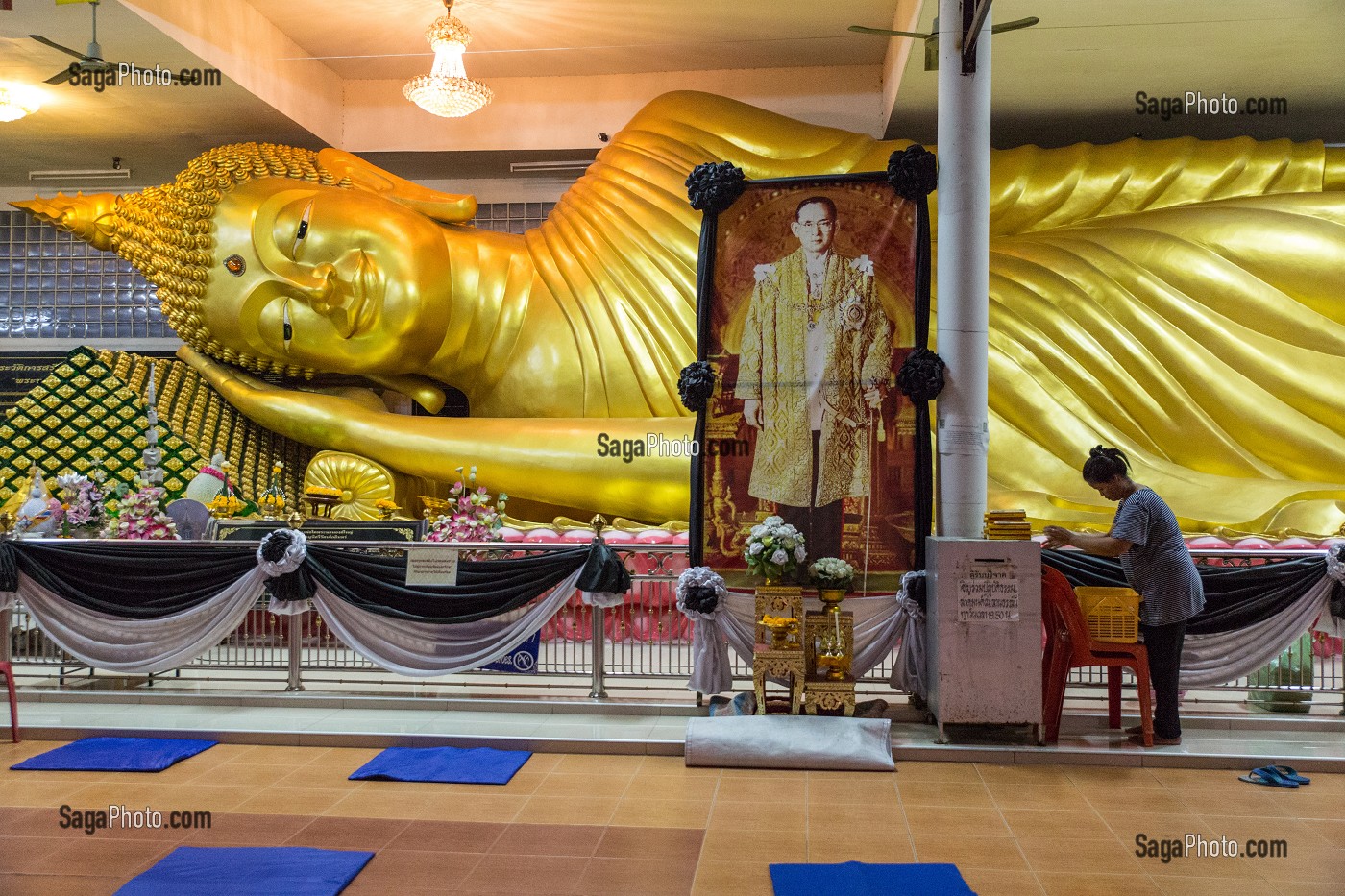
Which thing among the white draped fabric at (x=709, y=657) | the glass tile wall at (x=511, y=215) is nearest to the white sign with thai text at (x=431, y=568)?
the white draped fabric at (x=709, y=657)

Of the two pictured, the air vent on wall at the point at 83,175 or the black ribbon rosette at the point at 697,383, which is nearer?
the black ribbon rosette at the point at 697,383

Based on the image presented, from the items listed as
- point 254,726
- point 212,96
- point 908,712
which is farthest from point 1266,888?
point 212,96

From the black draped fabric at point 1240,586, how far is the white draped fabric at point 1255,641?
0.03 meters

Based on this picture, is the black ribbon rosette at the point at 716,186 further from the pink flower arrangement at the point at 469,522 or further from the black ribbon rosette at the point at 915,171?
the pink flower arrangement at the point at 469,522

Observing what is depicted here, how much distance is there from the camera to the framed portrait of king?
470cm

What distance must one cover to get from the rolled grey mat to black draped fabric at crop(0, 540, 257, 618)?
224 centimetres

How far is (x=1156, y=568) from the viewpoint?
13.5 feet

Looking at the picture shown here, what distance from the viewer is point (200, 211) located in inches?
298

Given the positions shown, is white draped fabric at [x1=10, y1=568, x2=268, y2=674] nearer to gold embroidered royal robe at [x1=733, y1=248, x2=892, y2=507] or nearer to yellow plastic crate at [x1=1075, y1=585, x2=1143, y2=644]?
gold embroidered royal robe at [x1=733, y1=248, x2=892, y2=507]

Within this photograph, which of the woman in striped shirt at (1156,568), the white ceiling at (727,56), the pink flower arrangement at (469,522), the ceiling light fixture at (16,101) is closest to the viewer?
the woman in striped shirt at (1156,568)

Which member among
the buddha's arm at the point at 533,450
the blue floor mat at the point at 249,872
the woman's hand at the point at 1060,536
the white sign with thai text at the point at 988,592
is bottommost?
the blue floor mat at the point at 249,872

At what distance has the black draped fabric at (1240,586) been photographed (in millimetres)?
4438

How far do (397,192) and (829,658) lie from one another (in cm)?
520

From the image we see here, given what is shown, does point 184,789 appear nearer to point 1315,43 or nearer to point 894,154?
point 894,154
